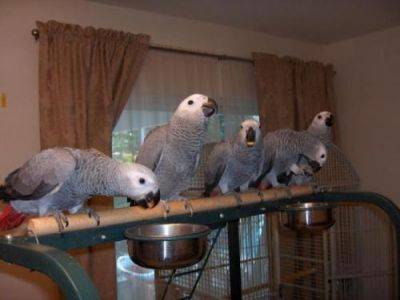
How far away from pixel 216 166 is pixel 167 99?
1.18 m

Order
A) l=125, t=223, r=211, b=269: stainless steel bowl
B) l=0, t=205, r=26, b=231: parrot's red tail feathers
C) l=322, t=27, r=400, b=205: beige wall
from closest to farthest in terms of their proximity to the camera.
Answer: l=125, t=223, r=211, b=269: stainless steel bowl, l=0, t=205, r=26, b=231: parrot's red tail feathers, l=322, t=27, r=400, b=205: beige wall

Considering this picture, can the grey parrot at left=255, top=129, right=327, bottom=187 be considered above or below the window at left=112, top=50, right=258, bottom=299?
below

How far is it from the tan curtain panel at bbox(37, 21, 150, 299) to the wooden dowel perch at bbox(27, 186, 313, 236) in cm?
124

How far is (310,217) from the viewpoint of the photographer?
175 cm

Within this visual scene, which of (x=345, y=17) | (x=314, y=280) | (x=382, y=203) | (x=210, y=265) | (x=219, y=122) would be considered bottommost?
(x=314, y=280)

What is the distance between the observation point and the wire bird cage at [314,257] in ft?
9.14

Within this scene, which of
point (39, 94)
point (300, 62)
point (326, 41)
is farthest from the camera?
point (326, 41)

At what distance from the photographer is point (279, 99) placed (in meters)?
3.69

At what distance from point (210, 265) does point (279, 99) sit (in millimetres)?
1702

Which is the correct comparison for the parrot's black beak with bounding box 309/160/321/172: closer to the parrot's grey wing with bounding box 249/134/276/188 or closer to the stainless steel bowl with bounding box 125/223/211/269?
the parrot's grey wing with bounding box 249/134/276/188

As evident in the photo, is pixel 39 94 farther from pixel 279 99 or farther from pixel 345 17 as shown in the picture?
pixel 345 17

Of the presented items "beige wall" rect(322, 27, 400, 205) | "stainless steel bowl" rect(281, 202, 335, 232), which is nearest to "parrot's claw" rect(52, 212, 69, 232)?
"stainless steel bowl" rect(281, 202, 335, 232)

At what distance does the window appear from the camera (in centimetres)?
294

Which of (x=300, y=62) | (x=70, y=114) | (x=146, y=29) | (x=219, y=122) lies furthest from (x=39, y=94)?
(x=300, y=62)
